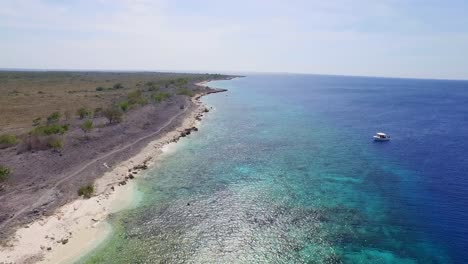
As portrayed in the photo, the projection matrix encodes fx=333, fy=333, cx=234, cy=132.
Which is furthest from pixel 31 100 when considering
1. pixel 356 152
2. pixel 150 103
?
pixel 356 152

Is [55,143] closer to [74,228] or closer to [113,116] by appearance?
[113,116]

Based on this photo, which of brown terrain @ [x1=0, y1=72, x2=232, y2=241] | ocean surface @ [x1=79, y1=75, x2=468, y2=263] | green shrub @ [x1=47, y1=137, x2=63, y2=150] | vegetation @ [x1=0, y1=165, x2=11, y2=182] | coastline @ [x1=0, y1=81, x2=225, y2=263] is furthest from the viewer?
green shrub @ [x1=47, y1=137, x2=63, y2=150]

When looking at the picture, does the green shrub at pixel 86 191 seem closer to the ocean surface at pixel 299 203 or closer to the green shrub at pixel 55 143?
the ocean surface at pixel 299 203

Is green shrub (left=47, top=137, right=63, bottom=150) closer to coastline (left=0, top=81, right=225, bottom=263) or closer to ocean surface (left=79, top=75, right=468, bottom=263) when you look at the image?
coastline (left=0, top=81, right=225, bottom=263)

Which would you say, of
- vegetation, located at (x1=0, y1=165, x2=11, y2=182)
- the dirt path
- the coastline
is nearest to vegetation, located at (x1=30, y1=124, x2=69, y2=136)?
the dirt path

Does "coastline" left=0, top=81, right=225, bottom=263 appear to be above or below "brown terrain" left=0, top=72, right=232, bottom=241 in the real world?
below

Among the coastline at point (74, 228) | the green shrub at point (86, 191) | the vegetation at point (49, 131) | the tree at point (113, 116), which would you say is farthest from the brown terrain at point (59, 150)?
the coastline at point (74, 228)
